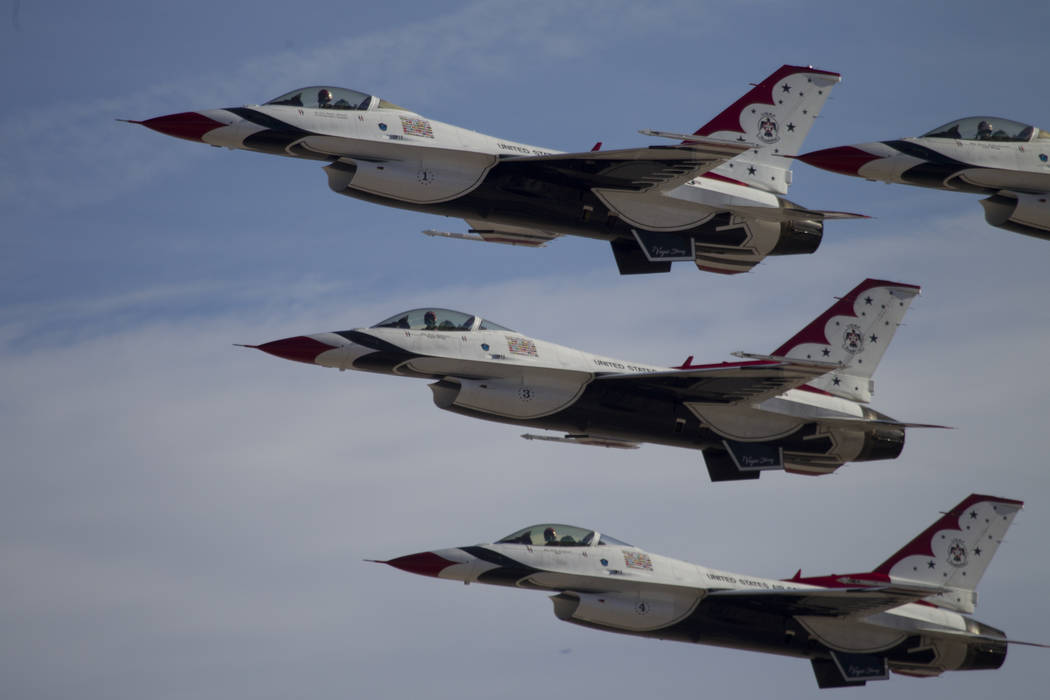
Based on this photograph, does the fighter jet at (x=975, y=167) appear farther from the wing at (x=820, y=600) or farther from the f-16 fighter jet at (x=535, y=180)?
the wing at (x=820, y=600)

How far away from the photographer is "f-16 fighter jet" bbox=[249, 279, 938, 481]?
39.2m

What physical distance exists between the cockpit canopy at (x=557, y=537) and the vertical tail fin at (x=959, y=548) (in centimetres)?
890

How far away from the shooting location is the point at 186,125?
3638cm

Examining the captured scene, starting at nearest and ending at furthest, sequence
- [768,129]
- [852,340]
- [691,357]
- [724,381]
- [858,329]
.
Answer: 1. [724,381]
2. [691,357]
3. [768,129]
4. [852,340]
5. [858,329]

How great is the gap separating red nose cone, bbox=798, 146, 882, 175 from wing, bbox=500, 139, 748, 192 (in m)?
1.98

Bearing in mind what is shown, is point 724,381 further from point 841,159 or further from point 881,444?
point 841,159

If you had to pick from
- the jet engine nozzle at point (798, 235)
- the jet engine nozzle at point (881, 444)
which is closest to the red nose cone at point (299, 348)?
→ the jet engine nozzle at point (798, 235)

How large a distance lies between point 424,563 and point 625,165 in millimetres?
11190

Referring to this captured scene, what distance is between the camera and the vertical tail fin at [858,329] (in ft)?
144

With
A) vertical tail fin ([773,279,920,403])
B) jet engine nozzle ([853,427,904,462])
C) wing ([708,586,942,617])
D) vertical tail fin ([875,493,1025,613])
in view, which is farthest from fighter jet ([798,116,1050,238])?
vertical tail fin ([875,493,1025,613])

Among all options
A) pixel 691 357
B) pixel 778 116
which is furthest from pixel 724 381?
pixel 778 116

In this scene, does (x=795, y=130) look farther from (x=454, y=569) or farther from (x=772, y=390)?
(x=454, y=569)

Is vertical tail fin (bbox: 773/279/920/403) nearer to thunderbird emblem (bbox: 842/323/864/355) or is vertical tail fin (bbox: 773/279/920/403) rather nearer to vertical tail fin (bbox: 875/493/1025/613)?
thunderbird emblem (bbox: 842/323/864/355)

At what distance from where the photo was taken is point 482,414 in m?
39.6
